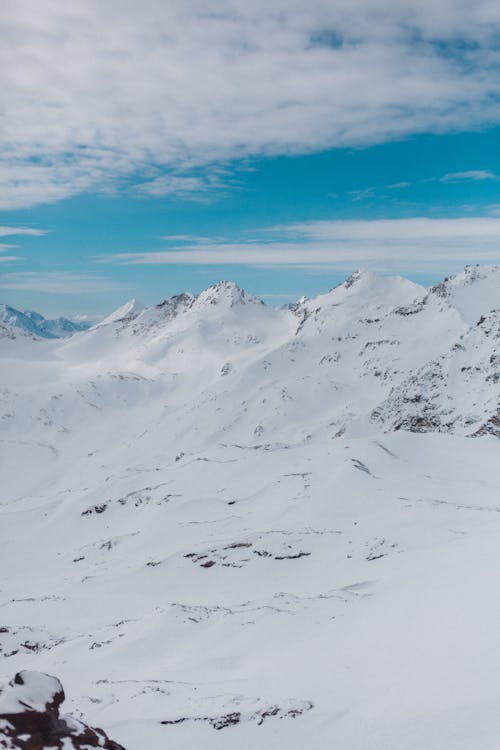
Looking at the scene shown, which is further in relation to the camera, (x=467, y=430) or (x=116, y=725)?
(x=467, y=430)

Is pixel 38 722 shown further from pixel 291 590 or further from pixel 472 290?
pixel 472 290

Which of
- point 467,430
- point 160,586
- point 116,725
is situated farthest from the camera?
point 467,430

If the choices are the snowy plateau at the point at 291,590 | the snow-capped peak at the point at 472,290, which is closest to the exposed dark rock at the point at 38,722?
the snowy plateau at the point at 291,590

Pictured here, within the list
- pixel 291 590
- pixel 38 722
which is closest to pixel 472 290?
pixel 291 590

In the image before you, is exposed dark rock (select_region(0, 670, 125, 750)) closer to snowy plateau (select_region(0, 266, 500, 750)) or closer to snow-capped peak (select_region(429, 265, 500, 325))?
snowy plateau (select_region(0, 266, 500, 750))

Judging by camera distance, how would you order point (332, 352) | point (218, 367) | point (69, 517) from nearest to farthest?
point (69, 517) < point (332, 352) < point (218, 367)

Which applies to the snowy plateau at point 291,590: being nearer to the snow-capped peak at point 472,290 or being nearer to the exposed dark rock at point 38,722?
the exposed dark rock at point 38,722

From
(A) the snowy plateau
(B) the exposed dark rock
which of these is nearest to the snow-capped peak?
(A) the snowy plateau

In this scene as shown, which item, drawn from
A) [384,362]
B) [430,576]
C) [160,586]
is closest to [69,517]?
[160,586]

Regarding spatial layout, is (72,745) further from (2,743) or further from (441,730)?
(441,730)
